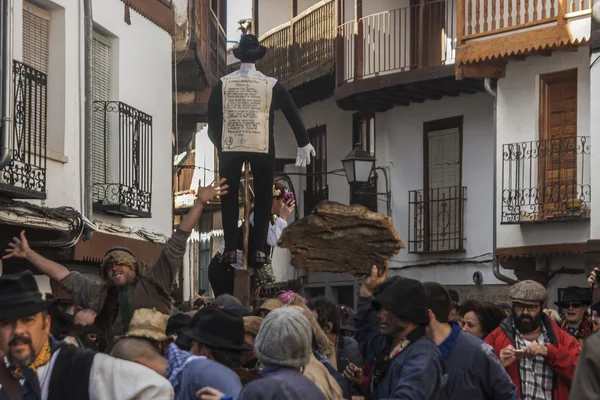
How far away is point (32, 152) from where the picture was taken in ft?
48.0

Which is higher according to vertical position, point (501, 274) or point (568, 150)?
point (568, 150)

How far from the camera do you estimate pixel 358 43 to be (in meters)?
28.0

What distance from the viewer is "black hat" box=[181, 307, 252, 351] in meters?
7.00

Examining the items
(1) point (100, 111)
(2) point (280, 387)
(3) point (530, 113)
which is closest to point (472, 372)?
(2) point (280, 387)

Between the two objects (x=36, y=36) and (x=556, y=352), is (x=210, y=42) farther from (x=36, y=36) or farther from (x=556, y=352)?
(x=556, y=352)

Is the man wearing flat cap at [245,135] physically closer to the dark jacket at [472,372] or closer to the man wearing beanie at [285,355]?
the dark jacket at [472,372]

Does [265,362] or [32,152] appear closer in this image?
[265,362]

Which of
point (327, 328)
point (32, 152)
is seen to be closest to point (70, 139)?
point (32, 152)

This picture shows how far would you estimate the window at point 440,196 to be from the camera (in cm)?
2639

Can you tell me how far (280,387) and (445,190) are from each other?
817 inches

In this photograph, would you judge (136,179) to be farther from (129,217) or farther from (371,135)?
(371,135)

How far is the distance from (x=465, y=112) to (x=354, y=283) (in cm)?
411

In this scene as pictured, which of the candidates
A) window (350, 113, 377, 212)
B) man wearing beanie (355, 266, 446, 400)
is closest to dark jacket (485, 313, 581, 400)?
man wearing beanie (355, 266, 446, 400)

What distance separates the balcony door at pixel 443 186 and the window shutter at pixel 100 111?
32.8ft
